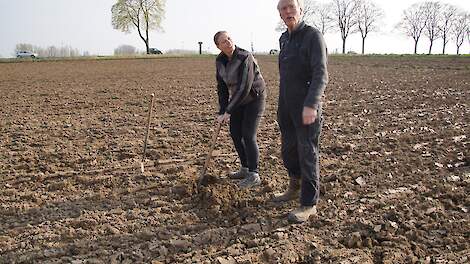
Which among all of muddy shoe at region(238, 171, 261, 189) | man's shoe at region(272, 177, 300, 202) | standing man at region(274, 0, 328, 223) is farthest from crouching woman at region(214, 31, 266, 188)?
standing man at region(274, 0, 328, 223)

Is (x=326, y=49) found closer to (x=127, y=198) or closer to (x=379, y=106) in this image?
(x=127, y=198)

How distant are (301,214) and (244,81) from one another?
154 centimetres

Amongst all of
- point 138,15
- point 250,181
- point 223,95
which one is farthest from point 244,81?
point 138,15

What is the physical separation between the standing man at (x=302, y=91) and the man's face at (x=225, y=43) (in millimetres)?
708

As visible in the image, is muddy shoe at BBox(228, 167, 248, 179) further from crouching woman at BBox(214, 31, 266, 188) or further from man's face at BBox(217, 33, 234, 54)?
man's face at BBox(217, 33, 234, 54)

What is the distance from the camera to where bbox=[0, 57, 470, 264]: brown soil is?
3.60m

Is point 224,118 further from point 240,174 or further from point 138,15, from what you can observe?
point 138,15

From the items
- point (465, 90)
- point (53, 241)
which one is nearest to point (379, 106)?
point (465, 90)

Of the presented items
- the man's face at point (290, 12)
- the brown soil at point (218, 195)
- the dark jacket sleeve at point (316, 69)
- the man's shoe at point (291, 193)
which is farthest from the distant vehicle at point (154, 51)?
the dark jacket sleeve at point (316, 69)

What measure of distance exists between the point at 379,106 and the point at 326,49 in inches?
275

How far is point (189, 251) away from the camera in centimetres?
361

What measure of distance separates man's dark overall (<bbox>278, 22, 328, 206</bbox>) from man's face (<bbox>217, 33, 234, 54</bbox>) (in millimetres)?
664

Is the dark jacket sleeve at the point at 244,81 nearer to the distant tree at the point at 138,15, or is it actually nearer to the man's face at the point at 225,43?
the man's face at the point at 225,43

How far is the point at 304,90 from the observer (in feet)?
12.6
